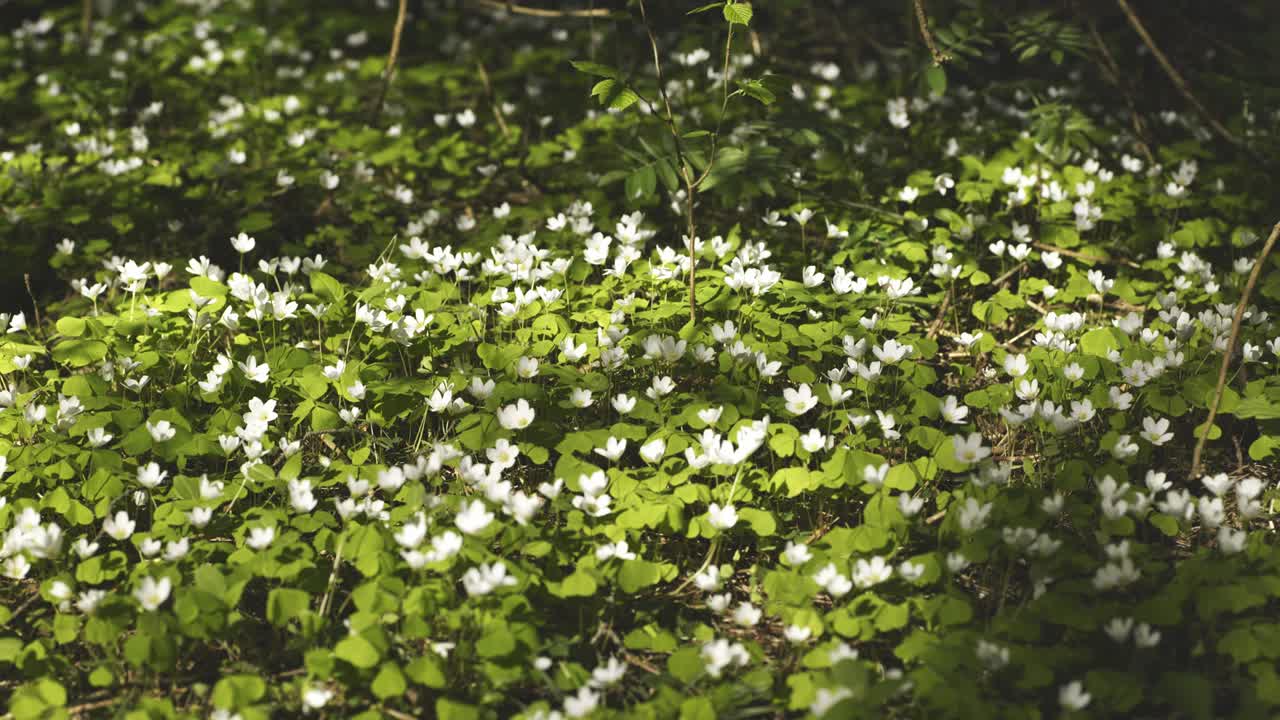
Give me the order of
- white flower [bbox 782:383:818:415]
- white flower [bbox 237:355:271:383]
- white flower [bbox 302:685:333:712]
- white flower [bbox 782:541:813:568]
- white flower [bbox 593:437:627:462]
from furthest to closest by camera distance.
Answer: white flower [bbox 237:355:271:383], white flower [bbox 782:383:818:415], white flower [bbox 593:437:627:462], white flower [bbox 782:541:813:568], white flower [bbox 302:685:333:712]

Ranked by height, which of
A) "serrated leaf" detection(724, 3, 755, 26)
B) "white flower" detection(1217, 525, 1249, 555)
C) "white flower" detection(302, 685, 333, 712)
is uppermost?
"serrated leaf" detection(724, 3, 755, 26)

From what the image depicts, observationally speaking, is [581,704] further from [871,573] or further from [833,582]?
[871,573]

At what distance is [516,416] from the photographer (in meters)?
3.23

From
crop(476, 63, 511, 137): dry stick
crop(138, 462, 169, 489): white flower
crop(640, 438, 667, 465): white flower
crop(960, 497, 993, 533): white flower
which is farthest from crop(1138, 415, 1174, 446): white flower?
crop(476, 63, 511, 137): dry stick

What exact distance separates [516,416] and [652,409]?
0.48m

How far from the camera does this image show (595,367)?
378 cm

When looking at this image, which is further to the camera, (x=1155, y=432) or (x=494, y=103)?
(x=494, y=103)

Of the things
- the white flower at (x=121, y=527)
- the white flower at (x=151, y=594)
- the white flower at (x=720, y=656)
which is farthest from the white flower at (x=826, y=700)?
the white flower at (x=121, y=527)

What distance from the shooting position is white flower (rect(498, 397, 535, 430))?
3.20m

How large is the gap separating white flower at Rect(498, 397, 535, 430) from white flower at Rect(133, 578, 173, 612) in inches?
42.7

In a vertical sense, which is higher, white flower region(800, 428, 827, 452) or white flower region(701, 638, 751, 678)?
white flower region(800, 428, 827, 452)

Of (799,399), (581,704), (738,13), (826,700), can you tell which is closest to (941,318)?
(799,399)

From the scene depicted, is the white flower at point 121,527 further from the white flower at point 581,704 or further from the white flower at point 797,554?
the white flower at point 797,554

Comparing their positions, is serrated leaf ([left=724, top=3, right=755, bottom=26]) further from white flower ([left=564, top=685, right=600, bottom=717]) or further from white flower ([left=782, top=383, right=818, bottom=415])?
white flower ([left=564, top=685, right=600, bottom=717])
